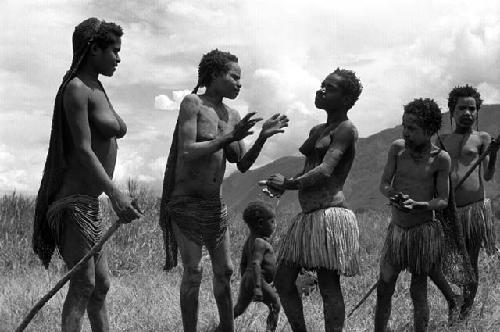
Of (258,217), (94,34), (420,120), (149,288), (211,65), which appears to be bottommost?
(149,288)

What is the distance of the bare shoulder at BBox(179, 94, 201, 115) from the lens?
4.27 m

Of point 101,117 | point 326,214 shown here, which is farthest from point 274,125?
point 101,117

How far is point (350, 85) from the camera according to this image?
4.52m

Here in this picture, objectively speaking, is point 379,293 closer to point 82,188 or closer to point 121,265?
point 82,188

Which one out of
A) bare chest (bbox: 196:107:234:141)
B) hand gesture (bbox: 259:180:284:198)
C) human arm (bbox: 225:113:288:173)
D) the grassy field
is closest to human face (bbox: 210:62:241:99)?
bare chest (bbox: 196:107:234:141)

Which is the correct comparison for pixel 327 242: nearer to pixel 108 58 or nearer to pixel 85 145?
pixel 85 145

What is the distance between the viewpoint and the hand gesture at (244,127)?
Result: 12.9 ft

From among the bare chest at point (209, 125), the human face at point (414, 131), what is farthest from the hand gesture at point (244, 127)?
the human face at point (414, 131)

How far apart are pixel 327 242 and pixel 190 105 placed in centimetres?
122

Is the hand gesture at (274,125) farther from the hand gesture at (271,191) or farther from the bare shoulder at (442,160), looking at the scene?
the bare shoulder at (442,160)

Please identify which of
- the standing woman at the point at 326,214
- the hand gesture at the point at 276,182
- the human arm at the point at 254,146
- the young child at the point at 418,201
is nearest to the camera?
the human arm at the point at 254,146

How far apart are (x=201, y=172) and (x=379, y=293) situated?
1.60 m

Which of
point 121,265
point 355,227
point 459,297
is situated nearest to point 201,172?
point 355,227

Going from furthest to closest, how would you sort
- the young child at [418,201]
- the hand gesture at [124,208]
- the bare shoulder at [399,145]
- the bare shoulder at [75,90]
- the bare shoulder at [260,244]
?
the bare shoulder at [260,244]
the bare shoulder at [399,145]
the young child at [418,201]
the bare shoulder at [75,90]
the hand gesture at [124,208]
